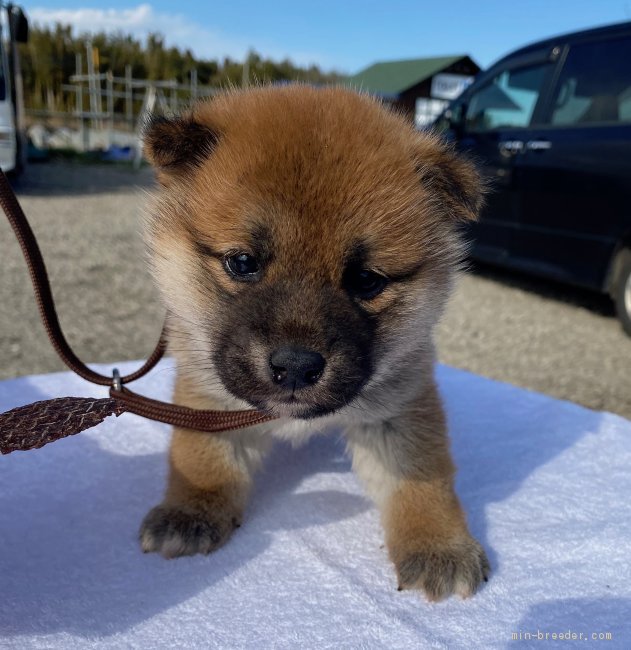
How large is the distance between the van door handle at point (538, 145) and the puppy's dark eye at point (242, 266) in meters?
4.36

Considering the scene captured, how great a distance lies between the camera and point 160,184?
154 cm

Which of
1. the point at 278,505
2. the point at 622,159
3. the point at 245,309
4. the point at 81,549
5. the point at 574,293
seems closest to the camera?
the point at 245,309

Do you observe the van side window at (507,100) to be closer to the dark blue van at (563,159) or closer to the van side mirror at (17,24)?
the dark blue van at (563,159)

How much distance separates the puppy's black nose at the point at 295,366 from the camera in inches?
43.6

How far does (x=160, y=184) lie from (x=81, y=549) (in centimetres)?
91

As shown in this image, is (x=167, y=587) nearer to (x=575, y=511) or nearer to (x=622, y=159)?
(x=575, y=511)

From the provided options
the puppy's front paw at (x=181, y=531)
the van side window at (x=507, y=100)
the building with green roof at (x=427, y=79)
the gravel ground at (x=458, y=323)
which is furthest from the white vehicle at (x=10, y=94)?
the building with green roof at (x=427, y=79)

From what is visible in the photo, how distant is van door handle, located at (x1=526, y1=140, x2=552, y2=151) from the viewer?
4.91 meters

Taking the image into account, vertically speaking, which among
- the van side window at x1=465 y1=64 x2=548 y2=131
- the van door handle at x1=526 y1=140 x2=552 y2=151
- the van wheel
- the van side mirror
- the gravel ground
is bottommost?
the gravel ground

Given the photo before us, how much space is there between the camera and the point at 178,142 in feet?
4.54

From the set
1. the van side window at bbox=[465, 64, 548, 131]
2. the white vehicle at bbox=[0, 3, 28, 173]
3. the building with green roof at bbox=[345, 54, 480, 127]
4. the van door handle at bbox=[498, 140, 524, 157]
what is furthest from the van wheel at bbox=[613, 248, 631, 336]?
the building with green roof at bbox=[345, 54, 480, 127]

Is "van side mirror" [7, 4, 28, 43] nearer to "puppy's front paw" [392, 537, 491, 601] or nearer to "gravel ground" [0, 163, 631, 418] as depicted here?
"gravel ground" [0, 163, 631, 418]

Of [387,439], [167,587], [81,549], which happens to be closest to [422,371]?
[387,439]

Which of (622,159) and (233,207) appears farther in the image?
(622,159)
